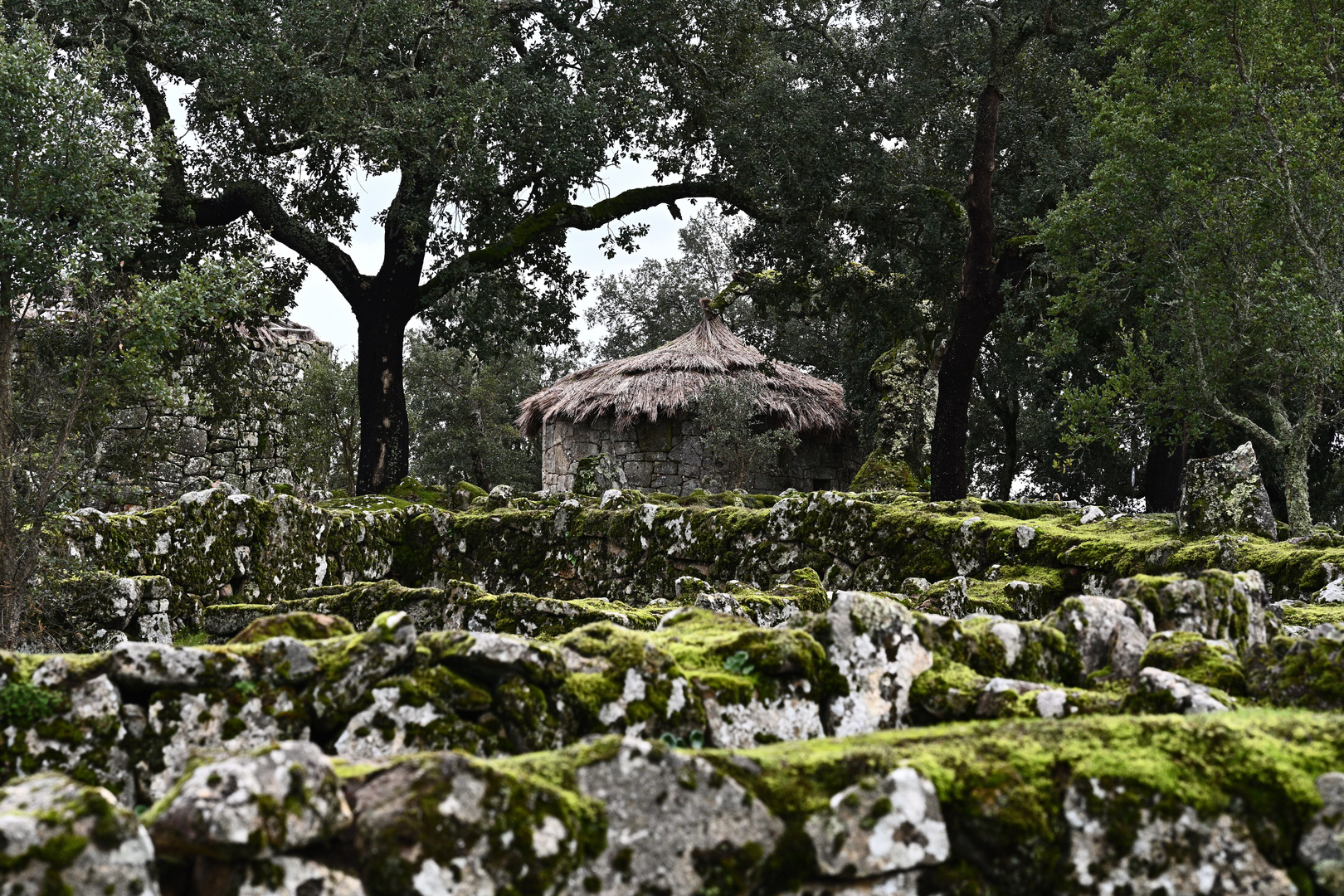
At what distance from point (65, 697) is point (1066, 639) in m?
3.17

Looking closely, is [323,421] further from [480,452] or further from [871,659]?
[871,659]

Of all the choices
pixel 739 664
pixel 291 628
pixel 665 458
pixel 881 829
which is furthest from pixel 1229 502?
pixel 665 458

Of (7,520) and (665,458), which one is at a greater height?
(665,458)

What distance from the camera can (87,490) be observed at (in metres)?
9.08

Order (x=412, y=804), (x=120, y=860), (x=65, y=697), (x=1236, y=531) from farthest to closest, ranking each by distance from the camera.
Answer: (x=1236, y=531), (x=65, y=697), (x=412, y=804), (x=120, y=860)

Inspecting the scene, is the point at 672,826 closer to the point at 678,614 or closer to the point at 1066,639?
the point at 678,614

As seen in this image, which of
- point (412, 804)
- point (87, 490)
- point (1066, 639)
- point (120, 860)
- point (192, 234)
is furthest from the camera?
point (192, 234)

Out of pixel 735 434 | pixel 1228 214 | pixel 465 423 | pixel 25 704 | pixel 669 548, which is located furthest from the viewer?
pixel 465 423

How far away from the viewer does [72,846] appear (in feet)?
6.35

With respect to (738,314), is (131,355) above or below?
below

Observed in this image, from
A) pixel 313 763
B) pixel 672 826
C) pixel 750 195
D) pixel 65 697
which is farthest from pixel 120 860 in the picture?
pixel 750 195

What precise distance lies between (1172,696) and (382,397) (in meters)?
16.7

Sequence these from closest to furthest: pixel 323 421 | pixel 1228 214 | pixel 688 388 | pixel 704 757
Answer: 1. pixel 704 757
2. pixel 1228 214
3. pixel 688 388
4. pixel 323 421

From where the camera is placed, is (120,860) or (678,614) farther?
(678,614)
